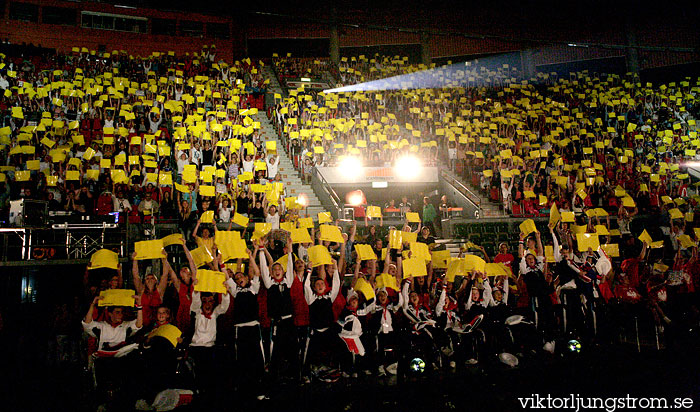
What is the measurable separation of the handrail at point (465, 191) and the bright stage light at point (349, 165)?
108 inches

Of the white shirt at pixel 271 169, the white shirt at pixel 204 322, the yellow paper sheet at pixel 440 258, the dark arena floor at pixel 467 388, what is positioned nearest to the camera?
the dark arena floor at pixel 467 388

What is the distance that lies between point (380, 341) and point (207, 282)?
2336mm

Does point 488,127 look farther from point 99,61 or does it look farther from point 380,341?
point 99,61

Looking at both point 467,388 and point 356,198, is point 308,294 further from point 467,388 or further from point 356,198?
point 356,198

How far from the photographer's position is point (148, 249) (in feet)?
19.9

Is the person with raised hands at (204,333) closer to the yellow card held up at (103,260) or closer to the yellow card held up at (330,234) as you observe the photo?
the yellow card held up at (103,260)

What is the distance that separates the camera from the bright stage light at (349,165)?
1451 cm

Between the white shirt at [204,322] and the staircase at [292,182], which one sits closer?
the white shirt at [204,322]

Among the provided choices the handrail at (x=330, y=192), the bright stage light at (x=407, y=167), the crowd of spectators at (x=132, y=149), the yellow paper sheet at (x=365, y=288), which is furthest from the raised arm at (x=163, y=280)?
the bright stage light at (x=407, y=167)

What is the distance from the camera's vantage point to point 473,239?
Answer: 1197 centimetres

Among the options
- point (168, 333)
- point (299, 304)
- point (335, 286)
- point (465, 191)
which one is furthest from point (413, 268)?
point (465, 191)

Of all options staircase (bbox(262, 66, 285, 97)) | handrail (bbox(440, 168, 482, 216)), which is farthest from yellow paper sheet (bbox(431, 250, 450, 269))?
Answer: staircase (bbox(262, 66, 285, 97))

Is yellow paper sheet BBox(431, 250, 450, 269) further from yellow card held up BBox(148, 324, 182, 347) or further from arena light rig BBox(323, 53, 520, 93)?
arena light rig BBox(323, 53, 520, 93)

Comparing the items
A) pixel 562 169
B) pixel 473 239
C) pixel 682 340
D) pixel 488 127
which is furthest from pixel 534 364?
pixel 488 127
